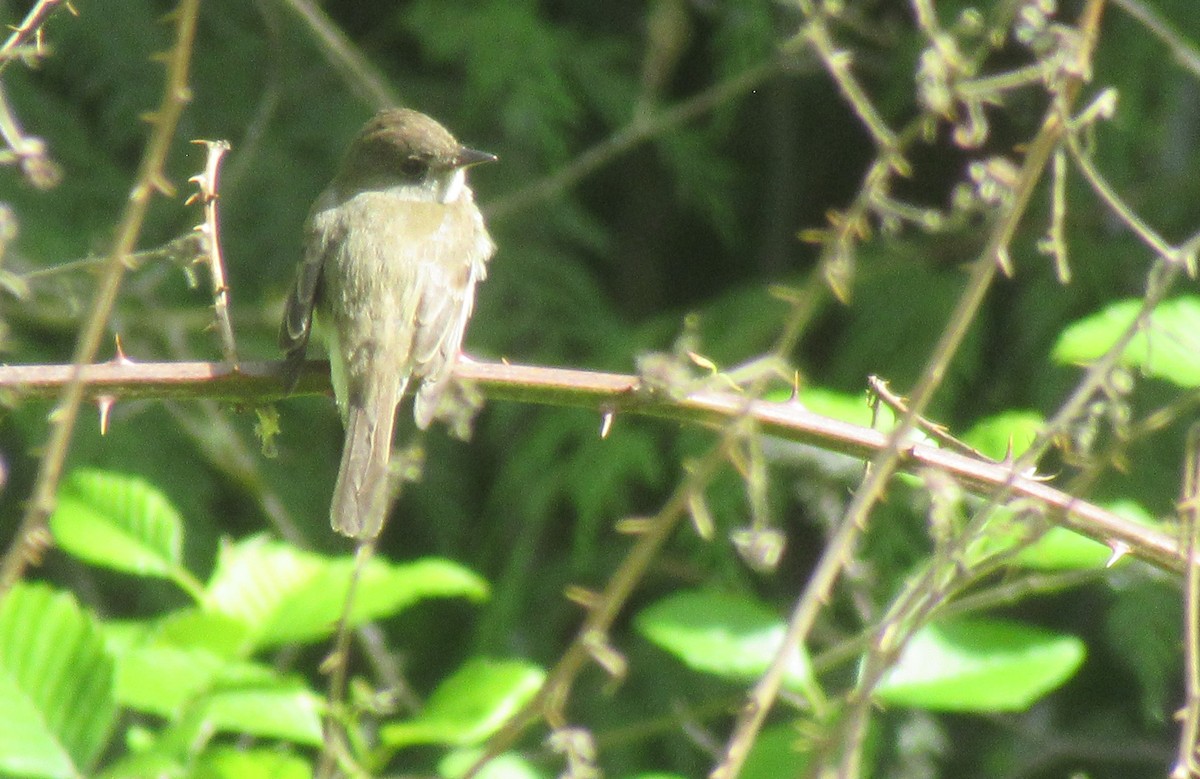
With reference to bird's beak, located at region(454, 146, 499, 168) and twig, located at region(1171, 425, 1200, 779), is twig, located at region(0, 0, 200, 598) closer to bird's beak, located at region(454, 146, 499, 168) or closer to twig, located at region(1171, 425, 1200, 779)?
twig, located at region(1171, 425, 1200, 779)

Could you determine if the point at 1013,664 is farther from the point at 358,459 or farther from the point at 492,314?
the point at 492,314

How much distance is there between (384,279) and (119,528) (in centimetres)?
100

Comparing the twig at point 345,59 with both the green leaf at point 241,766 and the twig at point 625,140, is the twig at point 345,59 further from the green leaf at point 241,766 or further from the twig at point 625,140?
the green leaf at point 241,766

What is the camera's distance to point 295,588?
300cm

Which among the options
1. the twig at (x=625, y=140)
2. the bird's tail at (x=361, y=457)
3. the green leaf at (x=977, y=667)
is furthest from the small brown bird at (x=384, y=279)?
the green leaf at (x=977, y=667)

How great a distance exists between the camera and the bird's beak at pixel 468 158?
404 cm

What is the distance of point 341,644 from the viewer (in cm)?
218

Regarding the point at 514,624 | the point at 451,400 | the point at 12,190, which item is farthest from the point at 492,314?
the point at 451,400

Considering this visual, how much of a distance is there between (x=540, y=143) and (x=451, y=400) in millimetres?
3765

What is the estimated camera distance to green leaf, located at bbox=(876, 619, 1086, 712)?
Answer: 9.41ft

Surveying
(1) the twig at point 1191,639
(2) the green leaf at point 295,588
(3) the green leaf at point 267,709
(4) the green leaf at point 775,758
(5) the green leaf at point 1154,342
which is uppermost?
(5) the green leaf at point 1154,342

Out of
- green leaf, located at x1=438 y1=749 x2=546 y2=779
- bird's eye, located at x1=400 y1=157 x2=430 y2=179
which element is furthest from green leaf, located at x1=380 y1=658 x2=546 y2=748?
bird's eye, located at x1=400 y1=157 x2=430 y2=179

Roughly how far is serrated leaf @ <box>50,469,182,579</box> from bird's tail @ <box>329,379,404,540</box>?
0.33 meters

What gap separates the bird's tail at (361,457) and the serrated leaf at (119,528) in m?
0.33
